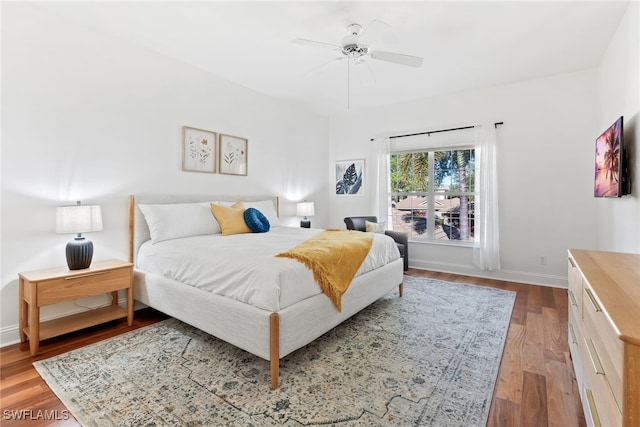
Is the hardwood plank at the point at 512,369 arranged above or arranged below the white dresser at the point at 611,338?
below

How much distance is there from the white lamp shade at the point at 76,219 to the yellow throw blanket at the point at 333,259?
1.64m

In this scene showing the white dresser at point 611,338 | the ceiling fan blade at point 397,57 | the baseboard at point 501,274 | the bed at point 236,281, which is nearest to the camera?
the white dresser at point 611,338

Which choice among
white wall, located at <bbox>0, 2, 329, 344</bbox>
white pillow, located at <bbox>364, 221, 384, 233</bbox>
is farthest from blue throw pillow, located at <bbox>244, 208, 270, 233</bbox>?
white pillow, located at <bbox>364, 221, 384, 233</bbox>

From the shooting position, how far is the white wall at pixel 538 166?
12.0ft

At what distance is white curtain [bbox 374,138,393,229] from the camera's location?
5.10 metres

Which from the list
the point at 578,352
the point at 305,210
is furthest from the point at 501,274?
the point at 305,210

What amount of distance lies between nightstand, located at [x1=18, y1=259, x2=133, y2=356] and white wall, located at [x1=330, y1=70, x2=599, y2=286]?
164 inches

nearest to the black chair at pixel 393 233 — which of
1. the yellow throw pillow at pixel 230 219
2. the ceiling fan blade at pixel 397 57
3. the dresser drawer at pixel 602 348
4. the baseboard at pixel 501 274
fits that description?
the baseboard at pixel 501 274

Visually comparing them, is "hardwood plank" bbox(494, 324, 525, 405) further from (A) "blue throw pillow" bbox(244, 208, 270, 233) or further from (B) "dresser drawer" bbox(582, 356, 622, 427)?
Answer: (A) "blue throw pillow" bbox(244, 208, 270, 233)

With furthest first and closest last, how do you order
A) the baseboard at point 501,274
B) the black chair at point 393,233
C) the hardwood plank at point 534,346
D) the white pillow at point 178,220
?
the black chair at point 393,233, the baseboard at point 501,274, the white pillow at point 178,220, the hardwood plank at point 534,346

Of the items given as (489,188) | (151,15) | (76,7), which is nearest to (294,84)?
(151,15)

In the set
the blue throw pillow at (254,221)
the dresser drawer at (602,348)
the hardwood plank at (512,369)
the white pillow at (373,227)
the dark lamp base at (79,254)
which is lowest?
the hardwood plank at (512,369)

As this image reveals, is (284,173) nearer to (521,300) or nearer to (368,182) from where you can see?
(368,182)

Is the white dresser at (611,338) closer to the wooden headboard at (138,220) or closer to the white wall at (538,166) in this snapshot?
the white wall at (538,166)
